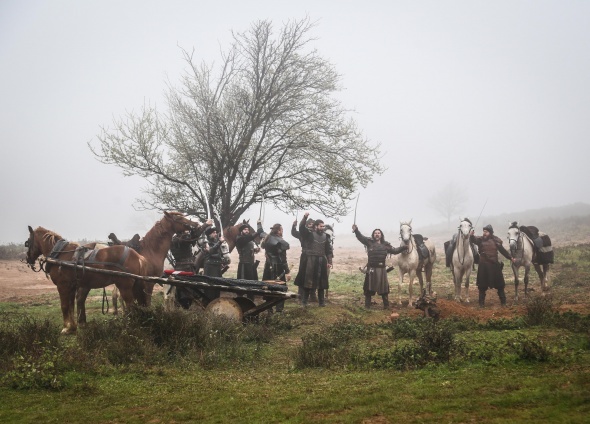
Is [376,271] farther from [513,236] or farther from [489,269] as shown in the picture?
[513,236]

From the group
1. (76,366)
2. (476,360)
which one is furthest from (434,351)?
(76,366)

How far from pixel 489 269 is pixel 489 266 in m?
0.08

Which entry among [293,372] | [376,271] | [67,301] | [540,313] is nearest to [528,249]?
[376,271]

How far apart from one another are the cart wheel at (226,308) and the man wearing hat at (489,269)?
23.6 ft

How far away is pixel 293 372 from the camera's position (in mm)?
6980

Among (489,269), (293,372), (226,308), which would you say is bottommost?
(293,372)

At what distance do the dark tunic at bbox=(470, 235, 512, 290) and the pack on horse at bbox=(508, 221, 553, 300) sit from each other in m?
1.78

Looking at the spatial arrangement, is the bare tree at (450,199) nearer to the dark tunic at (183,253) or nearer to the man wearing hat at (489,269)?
the man wearing hat at (489,269)

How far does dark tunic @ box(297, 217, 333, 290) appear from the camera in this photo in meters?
13.7

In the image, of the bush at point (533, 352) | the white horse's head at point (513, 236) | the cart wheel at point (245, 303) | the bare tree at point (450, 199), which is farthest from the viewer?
the bare tree at point (450, 199)

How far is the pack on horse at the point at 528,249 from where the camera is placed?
15.7m

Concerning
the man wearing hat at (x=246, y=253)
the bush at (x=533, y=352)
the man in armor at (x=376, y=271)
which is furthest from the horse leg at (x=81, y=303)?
the bush at (x=533, y=352)

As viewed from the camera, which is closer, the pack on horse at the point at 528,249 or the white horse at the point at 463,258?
the white horse at the point at 463,258

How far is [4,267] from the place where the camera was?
1005 inches
